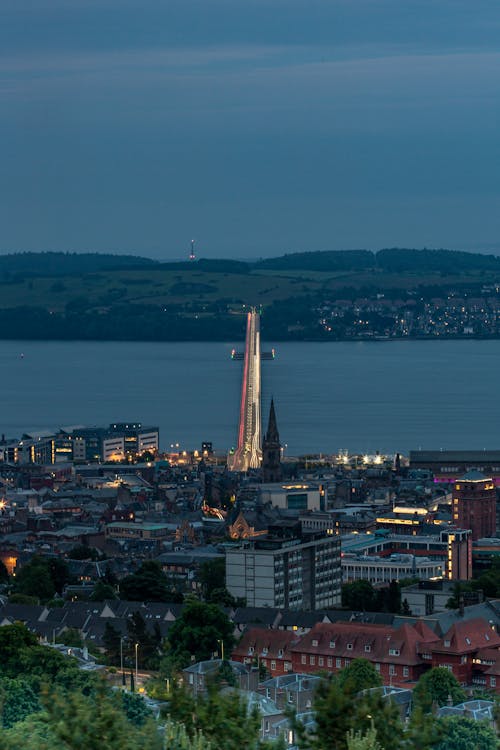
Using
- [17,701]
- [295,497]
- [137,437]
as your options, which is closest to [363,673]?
[17,701]

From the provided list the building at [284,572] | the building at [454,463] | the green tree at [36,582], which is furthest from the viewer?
the building at [454,463]

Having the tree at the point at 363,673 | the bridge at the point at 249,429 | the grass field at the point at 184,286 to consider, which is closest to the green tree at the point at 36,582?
the tree at the point at 363,673

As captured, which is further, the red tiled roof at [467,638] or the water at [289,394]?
the water at [289,394]

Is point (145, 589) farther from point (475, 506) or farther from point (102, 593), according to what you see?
point (475, 506)

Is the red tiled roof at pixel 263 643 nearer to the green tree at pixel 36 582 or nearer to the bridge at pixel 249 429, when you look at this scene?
the green tree at pixel 36 582

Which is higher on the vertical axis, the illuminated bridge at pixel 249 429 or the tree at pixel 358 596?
the illuminated bridge at pixel 249 429

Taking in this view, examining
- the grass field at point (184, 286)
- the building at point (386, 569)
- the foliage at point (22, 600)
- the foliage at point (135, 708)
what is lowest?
the building at point (386, 569)
